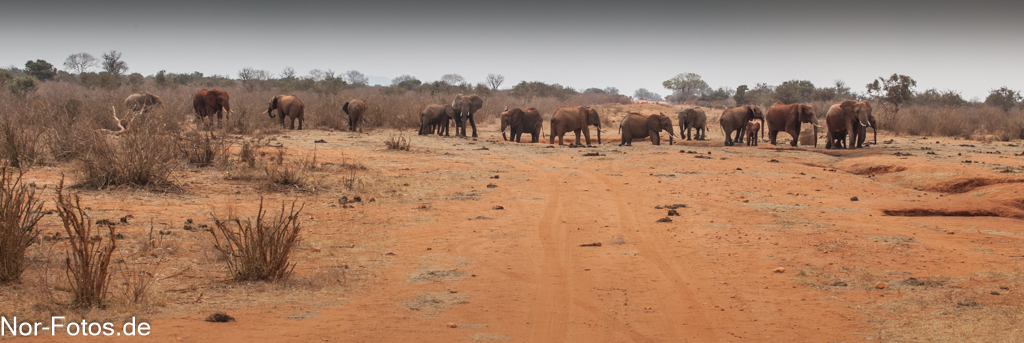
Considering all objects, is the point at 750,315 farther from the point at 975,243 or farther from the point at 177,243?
the point at 177,243

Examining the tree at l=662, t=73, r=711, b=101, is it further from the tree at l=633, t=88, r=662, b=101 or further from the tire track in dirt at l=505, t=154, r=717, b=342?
the tire track in dirt at l=505, t=154, r=717, b=342

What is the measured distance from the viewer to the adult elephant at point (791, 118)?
21359 millimetres

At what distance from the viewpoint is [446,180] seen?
12.2m

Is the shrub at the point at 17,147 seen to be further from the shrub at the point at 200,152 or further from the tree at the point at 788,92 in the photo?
the tree at the point at 788,92

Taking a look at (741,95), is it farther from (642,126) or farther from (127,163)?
(127,163)

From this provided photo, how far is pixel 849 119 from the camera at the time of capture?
791 inches

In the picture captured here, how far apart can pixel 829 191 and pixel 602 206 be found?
399 centimetres

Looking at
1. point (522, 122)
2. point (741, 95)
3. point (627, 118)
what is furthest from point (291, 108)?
point (741, 95)

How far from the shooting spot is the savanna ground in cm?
462

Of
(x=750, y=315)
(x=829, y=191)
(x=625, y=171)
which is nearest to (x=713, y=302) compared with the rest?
(x=750, y=315)

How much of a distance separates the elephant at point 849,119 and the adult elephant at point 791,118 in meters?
0.67

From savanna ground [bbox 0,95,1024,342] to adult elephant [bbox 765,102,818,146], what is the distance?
8.91 m

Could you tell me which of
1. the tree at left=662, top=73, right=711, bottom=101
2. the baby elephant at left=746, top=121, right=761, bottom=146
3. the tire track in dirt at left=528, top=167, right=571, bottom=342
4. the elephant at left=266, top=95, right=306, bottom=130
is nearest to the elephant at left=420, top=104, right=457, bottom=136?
the elephant at left=266, top=95, right=306, bottom=130

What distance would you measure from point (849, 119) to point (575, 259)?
16.2 metres
